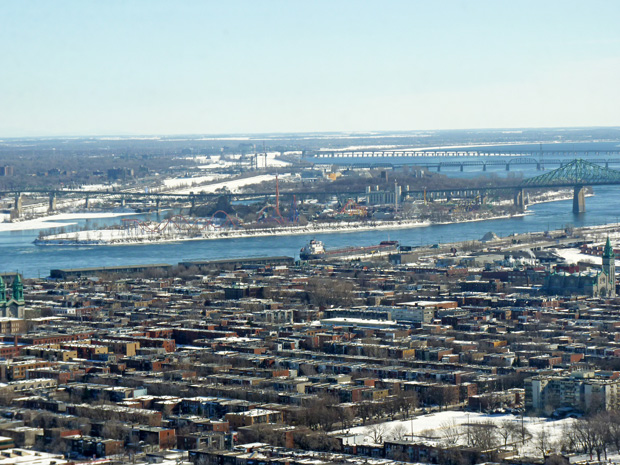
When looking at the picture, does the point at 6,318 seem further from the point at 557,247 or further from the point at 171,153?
the point at 171,153

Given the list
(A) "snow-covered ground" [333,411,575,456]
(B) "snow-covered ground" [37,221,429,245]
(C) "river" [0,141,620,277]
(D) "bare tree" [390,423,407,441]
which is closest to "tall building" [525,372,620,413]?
(A) "snow-covered ground" [333,411,575,456]

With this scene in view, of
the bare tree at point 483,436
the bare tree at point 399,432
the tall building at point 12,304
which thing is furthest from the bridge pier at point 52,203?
the bare tree at point 483,436

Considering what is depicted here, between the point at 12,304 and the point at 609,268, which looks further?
the point at 609,268

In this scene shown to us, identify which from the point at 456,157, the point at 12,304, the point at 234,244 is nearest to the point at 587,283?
the point at 12,304

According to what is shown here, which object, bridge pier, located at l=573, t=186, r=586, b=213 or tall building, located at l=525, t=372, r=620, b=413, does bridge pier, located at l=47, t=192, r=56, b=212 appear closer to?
bridge pier, located at l=573, t=186, r=586, b=213

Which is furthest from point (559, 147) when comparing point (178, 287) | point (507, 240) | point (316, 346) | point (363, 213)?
point (316, 346)

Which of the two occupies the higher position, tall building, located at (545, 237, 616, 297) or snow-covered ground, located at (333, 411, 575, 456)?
snow-covered ground, located at (333, 411, 575, 456)

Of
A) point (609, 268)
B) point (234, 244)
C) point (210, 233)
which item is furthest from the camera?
point (210, 233)

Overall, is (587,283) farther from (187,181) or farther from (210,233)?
(187,181)
